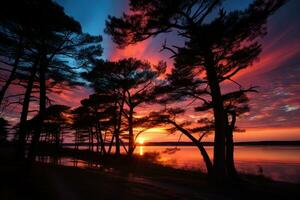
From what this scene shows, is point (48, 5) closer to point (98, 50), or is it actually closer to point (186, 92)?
point (98, 50)

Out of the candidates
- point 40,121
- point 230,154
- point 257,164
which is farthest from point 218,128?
point 257,164

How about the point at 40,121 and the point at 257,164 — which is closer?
the point at 40,121

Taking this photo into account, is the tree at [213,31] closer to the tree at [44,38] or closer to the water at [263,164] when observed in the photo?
the tree at [44,38]

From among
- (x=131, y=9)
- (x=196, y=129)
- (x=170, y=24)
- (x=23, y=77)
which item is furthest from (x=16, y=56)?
(x=196, y=129)

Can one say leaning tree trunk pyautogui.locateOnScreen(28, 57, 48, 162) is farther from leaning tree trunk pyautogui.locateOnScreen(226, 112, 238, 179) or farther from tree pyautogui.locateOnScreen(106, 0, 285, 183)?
leaning tree trunk pyautogui.locateOnScreen(226, 112, 238, 179)

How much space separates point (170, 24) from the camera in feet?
35.9

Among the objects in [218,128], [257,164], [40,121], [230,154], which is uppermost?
[40,121]

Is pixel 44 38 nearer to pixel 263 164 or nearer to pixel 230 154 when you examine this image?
pixel 230 154

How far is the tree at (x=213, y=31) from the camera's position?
1045 centimetres

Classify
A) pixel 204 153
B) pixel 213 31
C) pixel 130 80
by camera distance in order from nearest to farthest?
pixel 213 31 → pixel 204 153 → pixel 130 80

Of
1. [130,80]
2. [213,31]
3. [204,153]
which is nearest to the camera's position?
[213,31]

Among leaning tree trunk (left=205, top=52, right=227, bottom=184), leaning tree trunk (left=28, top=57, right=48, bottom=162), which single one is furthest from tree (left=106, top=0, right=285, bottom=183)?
leaning tree trunk (left=28, top=57, right=48, bottom=162)

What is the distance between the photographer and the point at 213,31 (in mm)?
10609

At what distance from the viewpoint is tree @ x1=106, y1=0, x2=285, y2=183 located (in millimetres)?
10453
